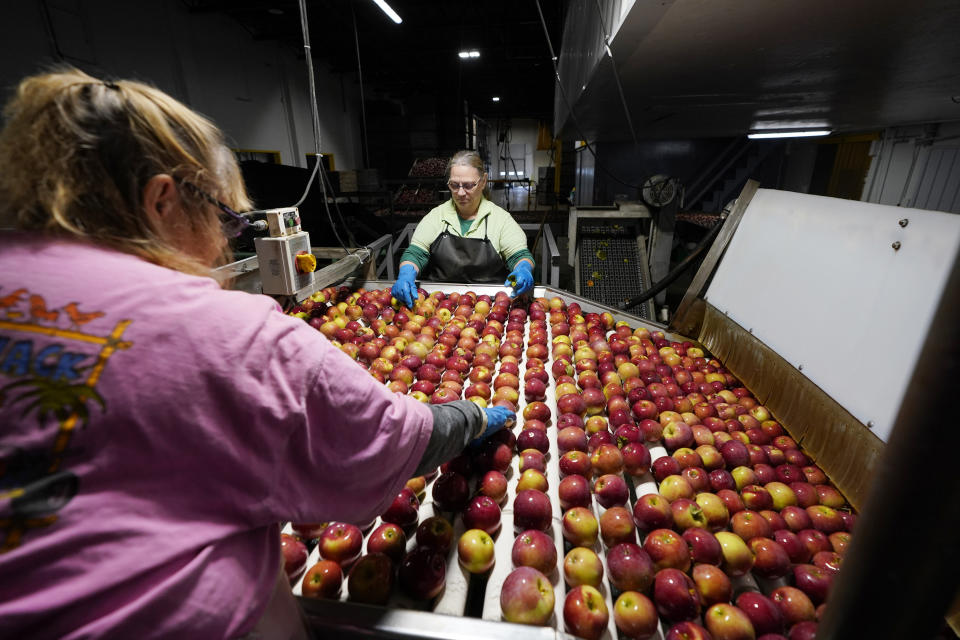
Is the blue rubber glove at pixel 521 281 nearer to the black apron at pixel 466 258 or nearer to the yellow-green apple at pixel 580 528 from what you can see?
the black apron at pixel 466 258

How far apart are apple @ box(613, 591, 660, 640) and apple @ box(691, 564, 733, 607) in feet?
0.61

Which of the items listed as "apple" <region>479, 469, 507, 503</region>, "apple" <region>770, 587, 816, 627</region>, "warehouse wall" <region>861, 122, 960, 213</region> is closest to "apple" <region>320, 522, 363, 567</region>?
"apple" <region>479, 469, 507, 503</region>

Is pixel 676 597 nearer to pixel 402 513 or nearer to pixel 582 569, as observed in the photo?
pixel 582 569

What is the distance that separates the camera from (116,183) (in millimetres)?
846

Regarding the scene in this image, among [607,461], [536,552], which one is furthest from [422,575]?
[607,461]

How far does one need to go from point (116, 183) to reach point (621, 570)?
5.64ft

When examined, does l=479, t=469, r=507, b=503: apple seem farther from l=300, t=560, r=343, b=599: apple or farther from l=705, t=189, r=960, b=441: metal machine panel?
l=705, t=189, r=960, b=441: metal machine panel

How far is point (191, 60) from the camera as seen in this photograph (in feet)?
29.3

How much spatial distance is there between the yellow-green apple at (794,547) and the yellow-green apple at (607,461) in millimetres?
581

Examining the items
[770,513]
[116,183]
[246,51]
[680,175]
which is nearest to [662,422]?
[770,513]

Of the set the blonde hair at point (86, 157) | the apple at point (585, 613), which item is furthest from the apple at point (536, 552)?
the blonde hair at point (86, 157)

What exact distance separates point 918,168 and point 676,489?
27.2 feet

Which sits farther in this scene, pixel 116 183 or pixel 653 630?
pixel 653 630

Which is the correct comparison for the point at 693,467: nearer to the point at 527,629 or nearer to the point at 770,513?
the point at 770,513
